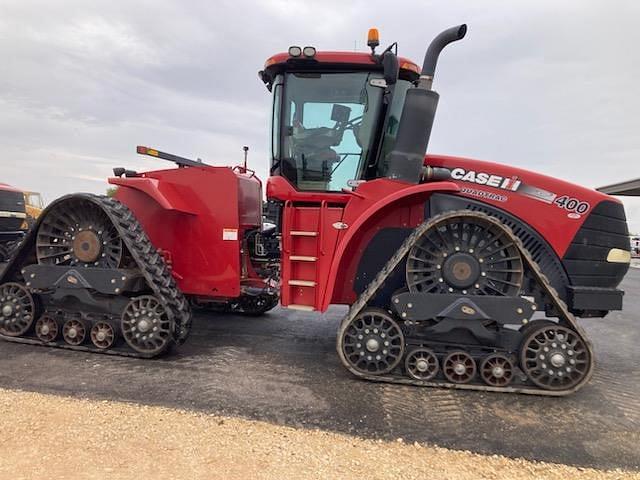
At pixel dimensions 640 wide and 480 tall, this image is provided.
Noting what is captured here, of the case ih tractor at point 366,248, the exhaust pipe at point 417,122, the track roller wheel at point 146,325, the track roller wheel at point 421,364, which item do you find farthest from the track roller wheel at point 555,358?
the track roller wheel at point 146,325

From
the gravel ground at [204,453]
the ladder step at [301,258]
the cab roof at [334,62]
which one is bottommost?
the gravel ground at [204,453]

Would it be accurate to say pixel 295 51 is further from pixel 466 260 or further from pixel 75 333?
pixel 75 333

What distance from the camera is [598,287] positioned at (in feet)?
14.3

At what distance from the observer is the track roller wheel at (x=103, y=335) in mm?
4762

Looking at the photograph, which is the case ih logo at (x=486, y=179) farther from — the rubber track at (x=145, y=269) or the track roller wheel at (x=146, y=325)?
the track roller wheel at (x=146, y=325)

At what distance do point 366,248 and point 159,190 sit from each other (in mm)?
2327

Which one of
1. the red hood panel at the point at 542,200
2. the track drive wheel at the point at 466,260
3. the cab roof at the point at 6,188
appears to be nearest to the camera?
the track drive wheel at the point at 466,260

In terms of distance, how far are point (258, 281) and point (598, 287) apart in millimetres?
3651

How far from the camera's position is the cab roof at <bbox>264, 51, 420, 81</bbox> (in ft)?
14.7

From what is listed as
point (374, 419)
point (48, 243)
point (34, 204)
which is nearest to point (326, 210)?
point (374, 419)

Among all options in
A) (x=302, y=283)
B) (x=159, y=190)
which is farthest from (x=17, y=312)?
(x=302, y=283)

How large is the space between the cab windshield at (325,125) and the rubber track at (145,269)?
164 centimetres

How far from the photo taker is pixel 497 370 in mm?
4047

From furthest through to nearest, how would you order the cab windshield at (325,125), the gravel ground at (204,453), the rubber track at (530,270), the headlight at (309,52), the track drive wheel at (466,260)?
the cab windshield at (325,125) → the headlight at (309,52) → the track drive wheel at (466,260) → the rubber track at (530,270) → the gravel ground at (204,453)
